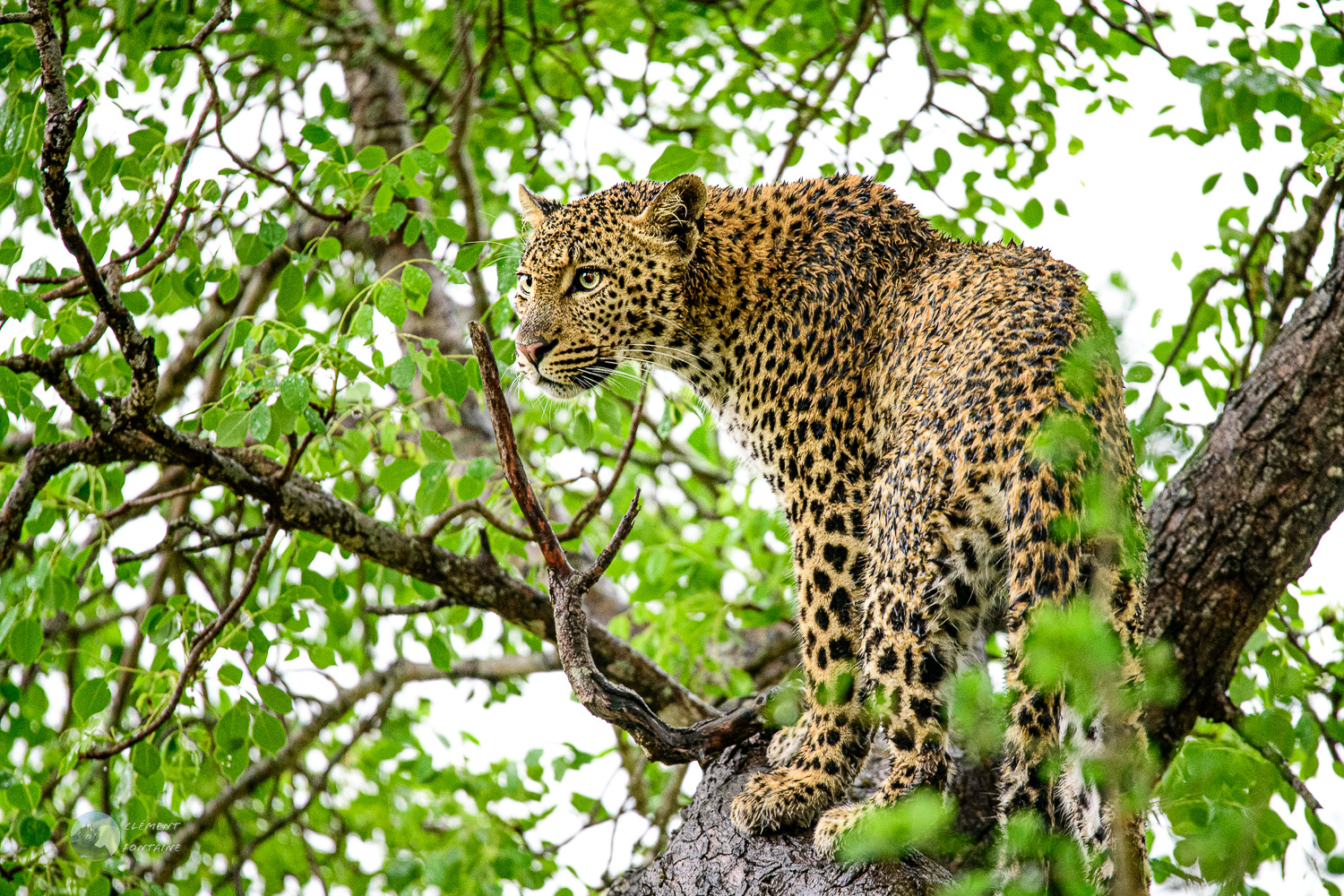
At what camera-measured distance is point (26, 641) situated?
5.47m

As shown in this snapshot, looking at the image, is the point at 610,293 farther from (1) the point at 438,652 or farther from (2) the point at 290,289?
(1) the point at 438,652

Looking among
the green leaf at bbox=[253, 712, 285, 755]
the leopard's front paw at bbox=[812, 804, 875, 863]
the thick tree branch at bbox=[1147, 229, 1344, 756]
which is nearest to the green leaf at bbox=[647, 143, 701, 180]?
the thick tree branch at bbox=[1147, 229, 1344, 756]

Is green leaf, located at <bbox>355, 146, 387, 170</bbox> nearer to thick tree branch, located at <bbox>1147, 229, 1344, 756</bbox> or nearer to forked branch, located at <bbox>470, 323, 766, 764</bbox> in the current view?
forked branch, located at <bbox>470, 323, 766, 764</bbox>

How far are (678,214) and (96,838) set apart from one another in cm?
398

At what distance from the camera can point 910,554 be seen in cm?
468

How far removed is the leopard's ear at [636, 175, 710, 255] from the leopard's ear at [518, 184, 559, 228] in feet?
2.59

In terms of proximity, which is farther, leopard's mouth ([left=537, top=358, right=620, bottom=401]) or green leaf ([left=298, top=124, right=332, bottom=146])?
leopard's mouth ([left=537, top=358, right=620, bottom=401])

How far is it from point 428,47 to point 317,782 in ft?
20.9

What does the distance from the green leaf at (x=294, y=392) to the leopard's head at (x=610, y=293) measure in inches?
52.7

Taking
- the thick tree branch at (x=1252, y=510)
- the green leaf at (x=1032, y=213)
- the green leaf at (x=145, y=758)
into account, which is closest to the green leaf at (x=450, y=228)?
the green leaf at (x=145, y=758)

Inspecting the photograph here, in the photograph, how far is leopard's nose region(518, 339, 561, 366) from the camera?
19.9ft

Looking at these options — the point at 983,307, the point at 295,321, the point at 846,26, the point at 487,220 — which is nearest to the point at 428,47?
the point at 487,220

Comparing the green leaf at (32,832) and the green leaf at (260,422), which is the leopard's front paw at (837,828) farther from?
the green leaf at (32,832)

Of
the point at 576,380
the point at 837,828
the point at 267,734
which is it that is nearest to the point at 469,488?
the point at 576,380
